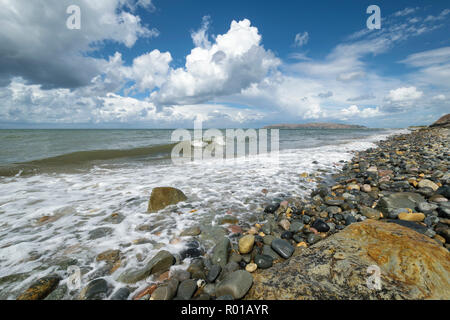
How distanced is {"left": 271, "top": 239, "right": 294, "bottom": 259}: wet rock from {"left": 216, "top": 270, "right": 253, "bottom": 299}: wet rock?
83 cm

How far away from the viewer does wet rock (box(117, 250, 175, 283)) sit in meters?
2.35

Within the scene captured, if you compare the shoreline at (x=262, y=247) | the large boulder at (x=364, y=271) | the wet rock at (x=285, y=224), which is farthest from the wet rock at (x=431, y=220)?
the wet rock at (x=285, y=224)

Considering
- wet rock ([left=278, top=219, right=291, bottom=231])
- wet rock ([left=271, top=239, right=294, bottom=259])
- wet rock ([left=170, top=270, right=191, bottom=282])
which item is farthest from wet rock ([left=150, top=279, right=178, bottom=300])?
wet rock ([left=278, top=219, right=291, bottom=231])

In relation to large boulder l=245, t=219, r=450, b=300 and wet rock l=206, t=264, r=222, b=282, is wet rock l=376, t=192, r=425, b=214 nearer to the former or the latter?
large boulder l=245, t=219, r=450, b=300

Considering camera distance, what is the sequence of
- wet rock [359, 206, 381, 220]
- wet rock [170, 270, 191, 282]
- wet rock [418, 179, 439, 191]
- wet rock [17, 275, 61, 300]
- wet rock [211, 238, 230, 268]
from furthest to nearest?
wet rock [418, 179, 439, 191], wet rock [359, 206, 381, 220], wet rock [211, 238, 230, 268], wet rock [170, 270, 191, 282], wet rock [17, 275, 61, 300]

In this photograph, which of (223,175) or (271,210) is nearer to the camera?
(271,210)

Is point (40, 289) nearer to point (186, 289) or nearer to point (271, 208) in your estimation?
point (186, 289)

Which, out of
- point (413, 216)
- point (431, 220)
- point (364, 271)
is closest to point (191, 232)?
point (364, 271)

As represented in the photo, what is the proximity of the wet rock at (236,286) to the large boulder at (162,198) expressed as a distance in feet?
9.24
